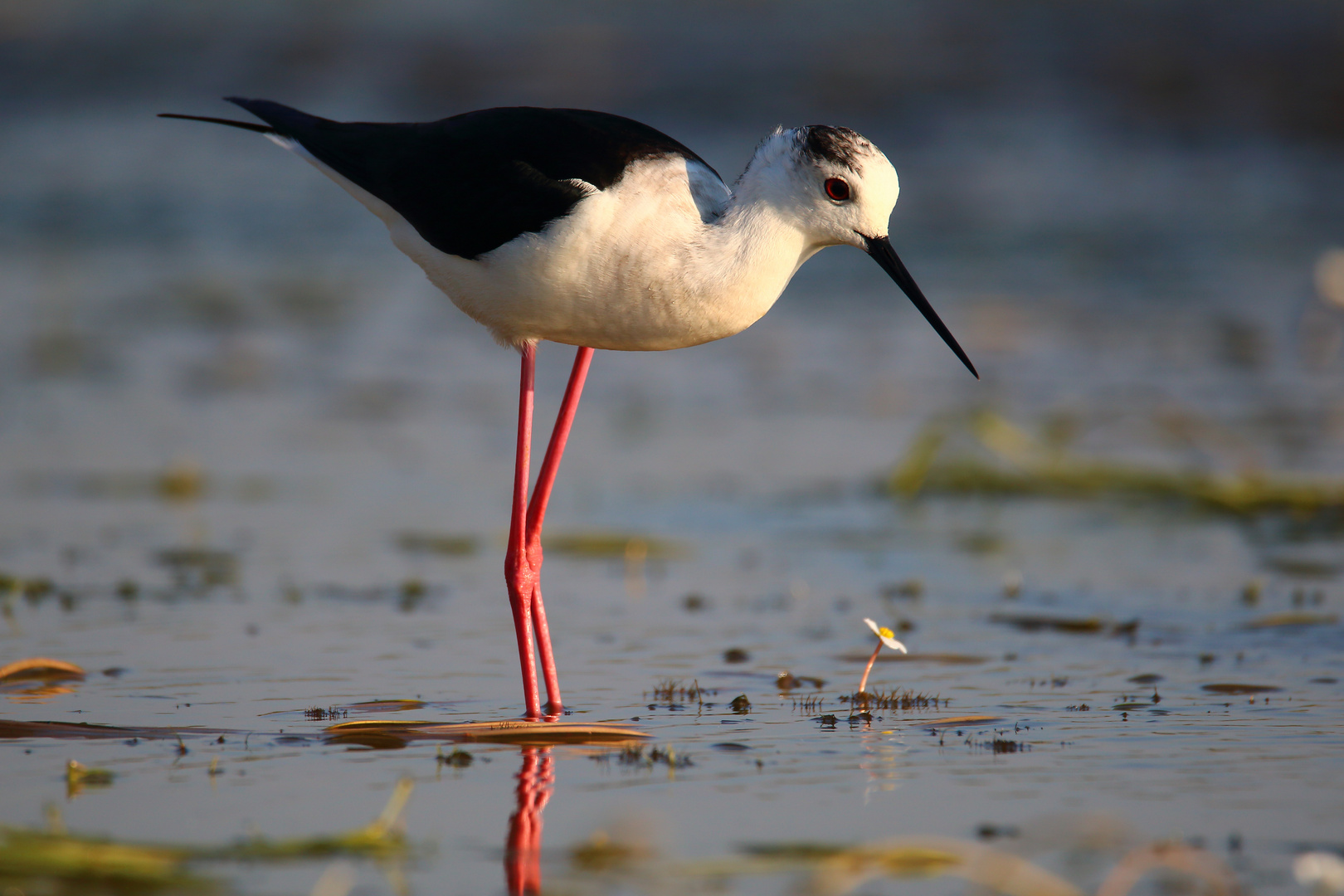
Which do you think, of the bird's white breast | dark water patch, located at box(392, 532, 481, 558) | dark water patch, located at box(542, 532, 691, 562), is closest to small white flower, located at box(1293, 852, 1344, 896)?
the bird's white breast

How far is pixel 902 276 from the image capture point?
4113mm

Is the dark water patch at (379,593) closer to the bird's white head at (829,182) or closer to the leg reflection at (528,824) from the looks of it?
the leg reflection at (528,824)

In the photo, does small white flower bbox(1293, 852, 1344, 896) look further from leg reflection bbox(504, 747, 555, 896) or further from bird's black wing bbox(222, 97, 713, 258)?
bird's black wing bbox(222, 97, 713, 258)

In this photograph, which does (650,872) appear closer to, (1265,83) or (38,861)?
(38,861)

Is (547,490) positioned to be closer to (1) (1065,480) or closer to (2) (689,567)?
(2) (689,567)

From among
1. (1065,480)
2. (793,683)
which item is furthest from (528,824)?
(1065,480)

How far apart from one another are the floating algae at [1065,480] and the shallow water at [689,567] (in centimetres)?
9

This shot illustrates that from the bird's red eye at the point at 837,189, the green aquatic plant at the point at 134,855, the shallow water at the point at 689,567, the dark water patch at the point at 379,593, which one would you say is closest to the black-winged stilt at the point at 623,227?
the bird's red eye at the point at 837,189

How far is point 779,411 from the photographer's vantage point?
8211 millimetres

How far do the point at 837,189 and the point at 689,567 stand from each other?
209 cm

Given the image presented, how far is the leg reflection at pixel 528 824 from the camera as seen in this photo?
9.20 feet

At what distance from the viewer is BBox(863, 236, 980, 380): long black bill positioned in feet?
13.3

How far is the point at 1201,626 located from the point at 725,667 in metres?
1.59

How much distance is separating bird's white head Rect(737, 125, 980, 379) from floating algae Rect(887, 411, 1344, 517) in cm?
250
